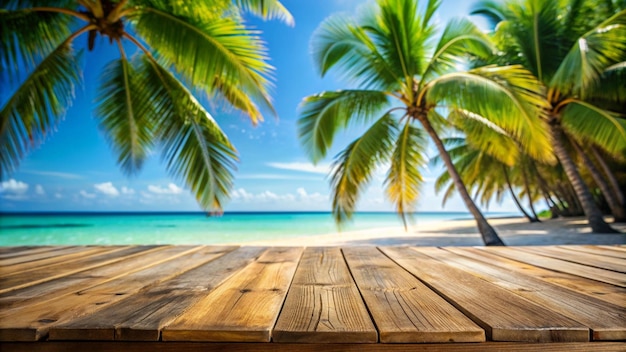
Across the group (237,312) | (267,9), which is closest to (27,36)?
(267,9)

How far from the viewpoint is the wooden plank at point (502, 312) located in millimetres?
746

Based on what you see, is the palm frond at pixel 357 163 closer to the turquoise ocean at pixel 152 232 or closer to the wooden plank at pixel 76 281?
the turquoise ocean at pixel 152 232

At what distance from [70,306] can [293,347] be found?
2.20 feet

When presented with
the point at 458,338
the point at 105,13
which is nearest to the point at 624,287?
the point at 458,338

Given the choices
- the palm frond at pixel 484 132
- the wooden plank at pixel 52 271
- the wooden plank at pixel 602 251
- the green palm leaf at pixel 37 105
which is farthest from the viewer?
the palm frond at pixel 484 132

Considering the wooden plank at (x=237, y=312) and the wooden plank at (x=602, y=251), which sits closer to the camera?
the wooden plank at (x=237, y=312)

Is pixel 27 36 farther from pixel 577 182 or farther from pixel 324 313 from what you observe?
pixel 577 182

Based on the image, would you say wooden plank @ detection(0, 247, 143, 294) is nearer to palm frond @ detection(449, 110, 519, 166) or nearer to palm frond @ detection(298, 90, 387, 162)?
palm frond @ detection(298, 90, 387, 162)

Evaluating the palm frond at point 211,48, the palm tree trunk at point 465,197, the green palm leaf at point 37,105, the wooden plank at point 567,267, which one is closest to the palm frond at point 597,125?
the palm tree trunk at point 465,197

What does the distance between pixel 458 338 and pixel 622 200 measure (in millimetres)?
10785

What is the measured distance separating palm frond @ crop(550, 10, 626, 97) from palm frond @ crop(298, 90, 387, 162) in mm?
3044

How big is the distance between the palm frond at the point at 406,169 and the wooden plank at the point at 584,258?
11.4 ft

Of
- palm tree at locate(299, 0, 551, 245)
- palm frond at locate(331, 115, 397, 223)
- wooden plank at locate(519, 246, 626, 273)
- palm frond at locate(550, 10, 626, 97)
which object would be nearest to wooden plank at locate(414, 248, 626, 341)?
wooden plank at locate(519, 246, 626, 273)

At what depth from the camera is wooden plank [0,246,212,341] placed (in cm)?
75
